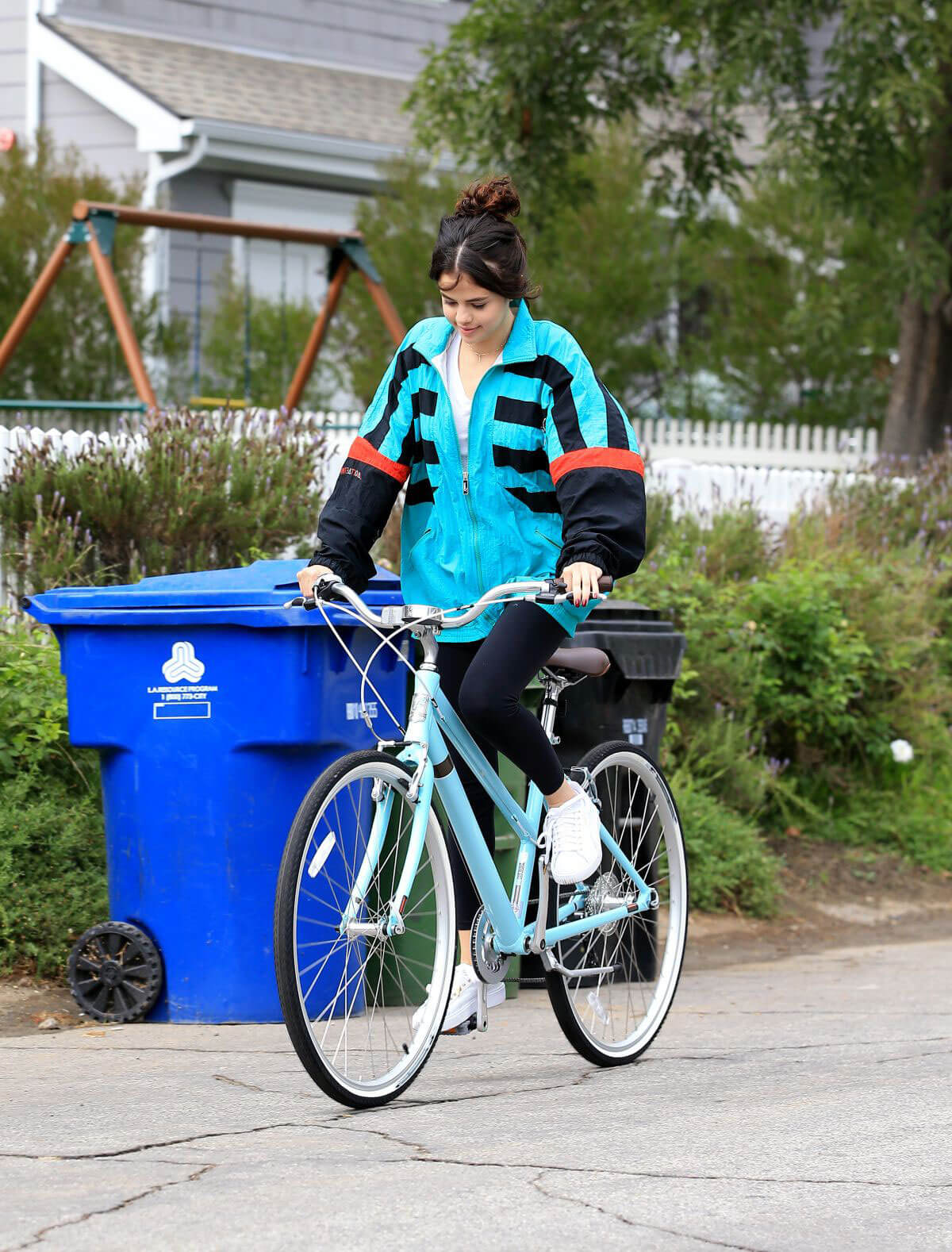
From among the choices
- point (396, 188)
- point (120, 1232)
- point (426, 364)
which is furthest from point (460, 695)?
point (396, 188)

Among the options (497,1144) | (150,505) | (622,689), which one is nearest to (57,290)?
(150,505)

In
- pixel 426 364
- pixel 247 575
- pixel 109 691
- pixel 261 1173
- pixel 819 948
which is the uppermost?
pixel 426 364

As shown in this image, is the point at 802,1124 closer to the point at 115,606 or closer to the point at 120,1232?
the point at 120,1232

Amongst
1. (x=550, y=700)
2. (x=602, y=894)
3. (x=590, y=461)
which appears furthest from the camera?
(x=602, y=894)

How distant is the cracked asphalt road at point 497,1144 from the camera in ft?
10.8

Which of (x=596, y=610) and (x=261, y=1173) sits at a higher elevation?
(x=596, y=610)

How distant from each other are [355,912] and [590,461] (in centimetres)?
114

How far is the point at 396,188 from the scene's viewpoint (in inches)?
675

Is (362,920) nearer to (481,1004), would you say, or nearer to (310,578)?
(481,1004)

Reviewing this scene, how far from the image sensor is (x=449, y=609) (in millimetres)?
4316

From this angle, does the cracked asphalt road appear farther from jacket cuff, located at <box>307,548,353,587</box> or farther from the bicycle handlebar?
jacket cuff, located at <box>307,548,353,587</box>

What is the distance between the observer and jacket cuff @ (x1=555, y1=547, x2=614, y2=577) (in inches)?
166

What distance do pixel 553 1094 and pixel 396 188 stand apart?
1366 centimetres

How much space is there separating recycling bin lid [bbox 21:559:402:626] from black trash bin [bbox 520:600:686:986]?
0.87 metres
